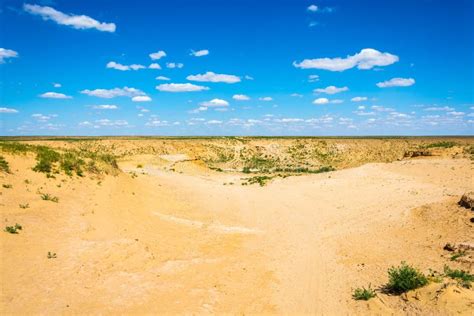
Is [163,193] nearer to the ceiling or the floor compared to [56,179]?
nearer to the floor

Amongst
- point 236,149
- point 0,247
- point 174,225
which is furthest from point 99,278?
point 236,149

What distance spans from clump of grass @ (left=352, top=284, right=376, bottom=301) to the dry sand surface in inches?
6.4

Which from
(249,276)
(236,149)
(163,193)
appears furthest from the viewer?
(236,149)

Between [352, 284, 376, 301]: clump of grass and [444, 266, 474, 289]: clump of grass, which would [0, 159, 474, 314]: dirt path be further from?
[444, 266, 474, 289]: clump of grass

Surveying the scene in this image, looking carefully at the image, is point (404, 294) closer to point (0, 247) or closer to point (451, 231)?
point (451, 231)

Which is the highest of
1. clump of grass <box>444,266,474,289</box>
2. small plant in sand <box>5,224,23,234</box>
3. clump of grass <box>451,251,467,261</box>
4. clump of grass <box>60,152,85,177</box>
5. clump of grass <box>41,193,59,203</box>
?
clump of grass <box>60,152,85,177</box>

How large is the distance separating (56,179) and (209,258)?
365 inches

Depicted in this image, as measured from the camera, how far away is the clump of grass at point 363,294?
938cm

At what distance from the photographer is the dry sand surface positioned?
923cm

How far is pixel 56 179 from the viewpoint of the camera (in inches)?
706

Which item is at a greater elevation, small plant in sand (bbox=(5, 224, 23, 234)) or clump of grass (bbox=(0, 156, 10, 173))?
clump of grass (bbox=(0, 156, 10, 173))

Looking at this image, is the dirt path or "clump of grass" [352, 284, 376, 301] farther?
the dirt path

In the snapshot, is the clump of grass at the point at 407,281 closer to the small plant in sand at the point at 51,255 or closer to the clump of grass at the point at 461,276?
the clump of grass at the point at 461,276

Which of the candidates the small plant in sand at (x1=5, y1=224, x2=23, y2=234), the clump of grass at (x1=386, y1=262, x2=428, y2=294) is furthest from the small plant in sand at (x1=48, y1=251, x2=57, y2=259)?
the clump of grass at (x1=386, y1=262, x2=428, y2=294)
